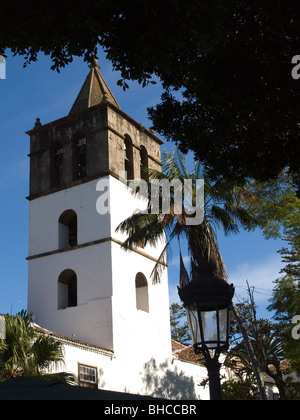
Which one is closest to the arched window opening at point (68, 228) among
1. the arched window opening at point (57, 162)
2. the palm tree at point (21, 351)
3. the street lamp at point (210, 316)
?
the arched window opening at point (57, 162)

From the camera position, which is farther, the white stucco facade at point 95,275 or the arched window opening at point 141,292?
the arched window opening at point 141,292

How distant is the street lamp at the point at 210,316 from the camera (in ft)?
25.1

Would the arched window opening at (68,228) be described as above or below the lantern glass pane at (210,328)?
above

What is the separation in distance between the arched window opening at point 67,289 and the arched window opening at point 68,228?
4.66 ft

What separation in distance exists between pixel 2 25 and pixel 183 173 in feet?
45.1

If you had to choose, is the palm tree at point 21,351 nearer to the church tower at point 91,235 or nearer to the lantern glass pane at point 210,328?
the lantern glass pane at point 210,328

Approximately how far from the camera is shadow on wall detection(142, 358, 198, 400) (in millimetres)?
24062

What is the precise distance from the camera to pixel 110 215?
82.3ft

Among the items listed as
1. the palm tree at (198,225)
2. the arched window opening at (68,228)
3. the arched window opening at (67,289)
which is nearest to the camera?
the palm tree at (198,225)

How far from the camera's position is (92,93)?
1139 inches

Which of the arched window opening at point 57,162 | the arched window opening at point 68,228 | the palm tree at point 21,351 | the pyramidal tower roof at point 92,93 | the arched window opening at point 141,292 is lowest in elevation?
the palm tree at point 21,351

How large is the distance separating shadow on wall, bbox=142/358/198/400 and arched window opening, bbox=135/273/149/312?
236 cm

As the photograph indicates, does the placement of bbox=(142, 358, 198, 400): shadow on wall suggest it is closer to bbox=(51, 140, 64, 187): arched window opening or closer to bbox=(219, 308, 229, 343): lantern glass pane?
bbox=(51, 140, 64, 187): arched window opening
